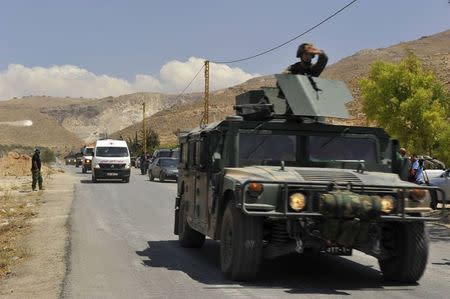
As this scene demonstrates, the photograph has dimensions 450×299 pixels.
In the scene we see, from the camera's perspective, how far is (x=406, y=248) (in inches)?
321

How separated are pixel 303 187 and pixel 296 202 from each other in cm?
20

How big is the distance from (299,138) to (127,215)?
9.84 m

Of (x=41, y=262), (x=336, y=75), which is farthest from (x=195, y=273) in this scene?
(x=336, y=75)

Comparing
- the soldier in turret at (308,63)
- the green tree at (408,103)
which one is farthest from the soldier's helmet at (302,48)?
the green tree at (408,103)

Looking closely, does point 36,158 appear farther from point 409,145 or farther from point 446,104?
point 446,104

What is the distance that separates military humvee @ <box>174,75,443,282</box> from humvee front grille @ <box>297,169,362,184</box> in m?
0.01

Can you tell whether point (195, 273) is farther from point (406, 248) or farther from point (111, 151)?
point (111, 151)

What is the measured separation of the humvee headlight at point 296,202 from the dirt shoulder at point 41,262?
2.83 metres

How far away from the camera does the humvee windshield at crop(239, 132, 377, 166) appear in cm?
898

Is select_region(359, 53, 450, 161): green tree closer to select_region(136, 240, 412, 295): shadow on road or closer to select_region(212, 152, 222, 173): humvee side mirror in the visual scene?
select_region(136, 240, 412, 295): shadow on road

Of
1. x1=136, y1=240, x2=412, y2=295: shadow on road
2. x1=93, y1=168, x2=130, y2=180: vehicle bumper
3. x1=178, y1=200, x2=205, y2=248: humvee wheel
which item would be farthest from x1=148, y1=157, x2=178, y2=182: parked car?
x1=136, y1=240, x2=412, y2=295: shadow on road

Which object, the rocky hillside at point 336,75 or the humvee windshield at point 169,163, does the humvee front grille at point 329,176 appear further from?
the rocky hillside at point 336,75

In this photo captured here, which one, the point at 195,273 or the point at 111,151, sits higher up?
the point at 111,151

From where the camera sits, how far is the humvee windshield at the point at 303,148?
898cm
